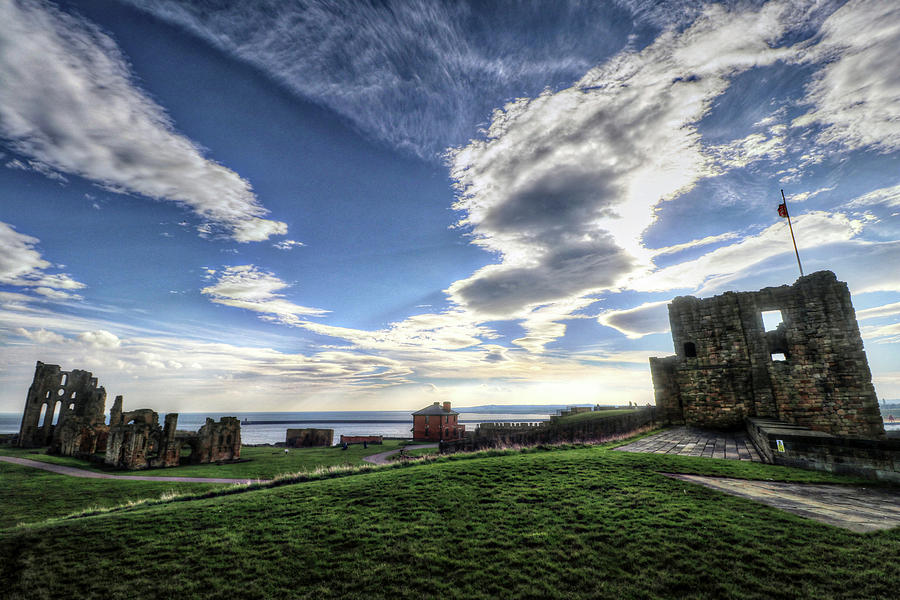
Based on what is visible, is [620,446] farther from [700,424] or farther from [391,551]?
[391,551]

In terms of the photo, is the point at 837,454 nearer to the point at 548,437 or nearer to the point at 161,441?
the point at 548,437

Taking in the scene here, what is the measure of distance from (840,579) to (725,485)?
16.2ft

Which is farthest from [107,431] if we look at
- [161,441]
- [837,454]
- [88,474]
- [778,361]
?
[778,361]

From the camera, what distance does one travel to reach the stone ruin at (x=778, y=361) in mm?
19172

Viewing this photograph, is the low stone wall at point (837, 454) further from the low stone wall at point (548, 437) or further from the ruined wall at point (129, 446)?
the ruined wall at point (129, 446)

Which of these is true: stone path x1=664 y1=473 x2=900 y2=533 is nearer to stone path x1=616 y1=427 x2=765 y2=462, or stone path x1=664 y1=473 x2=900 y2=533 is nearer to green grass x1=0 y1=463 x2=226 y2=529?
stone path x1=616 y1=427 x2=765 y2=462

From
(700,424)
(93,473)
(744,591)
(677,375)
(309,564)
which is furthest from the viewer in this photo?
(93,473)

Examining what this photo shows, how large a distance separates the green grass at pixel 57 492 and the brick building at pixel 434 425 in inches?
1464

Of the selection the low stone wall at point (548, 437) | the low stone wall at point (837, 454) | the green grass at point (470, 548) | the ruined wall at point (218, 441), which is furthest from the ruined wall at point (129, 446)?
the low stone wall at point (837, 454)

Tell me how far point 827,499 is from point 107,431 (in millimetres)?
52912

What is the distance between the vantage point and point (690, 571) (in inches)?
226

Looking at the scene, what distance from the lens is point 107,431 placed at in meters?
37.3

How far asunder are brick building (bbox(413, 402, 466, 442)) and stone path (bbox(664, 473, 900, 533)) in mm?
48552

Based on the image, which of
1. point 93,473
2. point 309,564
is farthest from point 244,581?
point 93,473
